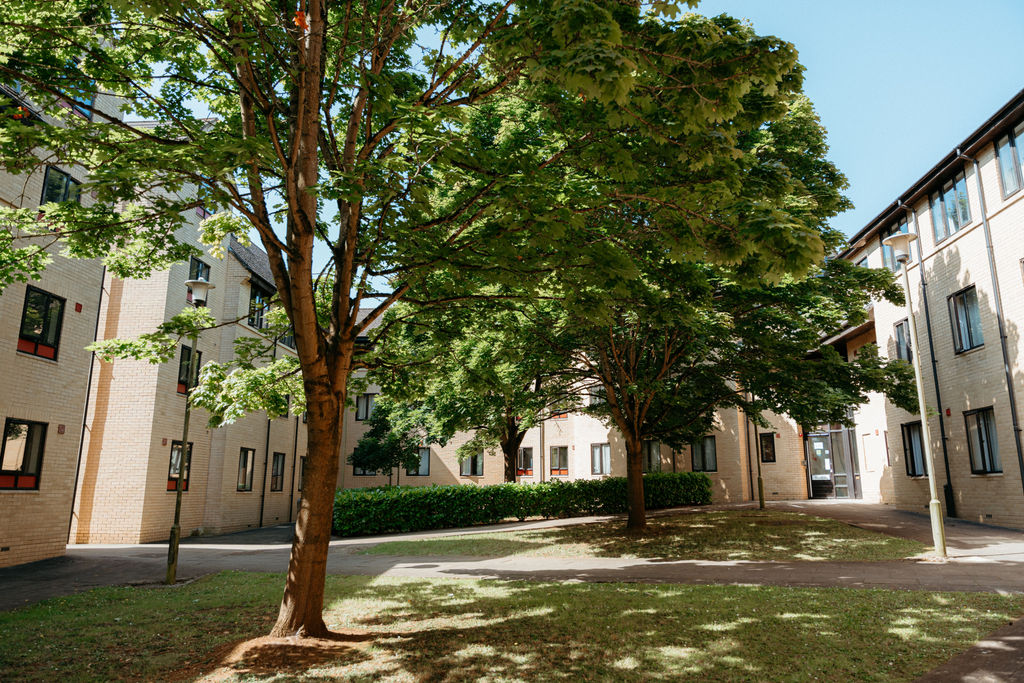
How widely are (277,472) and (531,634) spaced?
24.2 m

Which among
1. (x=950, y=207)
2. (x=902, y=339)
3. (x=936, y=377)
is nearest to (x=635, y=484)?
(x=936, y=377)

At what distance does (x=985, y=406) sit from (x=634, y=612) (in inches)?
592

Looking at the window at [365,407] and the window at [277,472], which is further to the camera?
the window at [365,407]

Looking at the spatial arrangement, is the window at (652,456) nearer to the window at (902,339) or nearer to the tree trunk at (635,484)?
the window at (902,339)

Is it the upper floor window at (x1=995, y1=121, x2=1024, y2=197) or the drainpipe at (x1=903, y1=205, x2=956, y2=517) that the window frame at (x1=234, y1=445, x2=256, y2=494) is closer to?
the drainpipe at (x1=903, y1=205, x2=956, y2=517)

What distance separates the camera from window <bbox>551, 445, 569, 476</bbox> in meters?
35.6

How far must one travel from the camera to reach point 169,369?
20859mm

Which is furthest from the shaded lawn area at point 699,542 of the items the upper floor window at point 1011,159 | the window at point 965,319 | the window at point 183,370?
the upper floor window at point 1011,159

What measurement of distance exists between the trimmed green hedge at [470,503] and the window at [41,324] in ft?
32.2

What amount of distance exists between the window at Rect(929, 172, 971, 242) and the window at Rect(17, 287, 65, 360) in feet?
83.1

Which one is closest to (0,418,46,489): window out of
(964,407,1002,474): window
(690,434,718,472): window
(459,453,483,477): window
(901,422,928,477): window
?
(459,453,483,477): window

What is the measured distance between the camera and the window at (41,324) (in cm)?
1459

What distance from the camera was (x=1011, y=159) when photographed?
53.1 ft

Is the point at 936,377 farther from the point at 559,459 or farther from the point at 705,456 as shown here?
the point at 559,459
